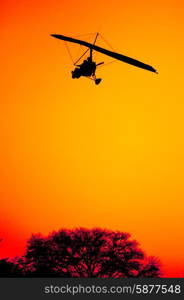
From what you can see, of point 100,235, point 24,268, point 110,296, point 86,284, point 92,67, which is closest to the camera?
point 110,296

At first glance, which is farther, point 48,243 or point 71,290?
point 48,243

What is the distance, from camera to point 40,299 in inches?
1336

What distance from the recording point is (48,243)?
3063 inches

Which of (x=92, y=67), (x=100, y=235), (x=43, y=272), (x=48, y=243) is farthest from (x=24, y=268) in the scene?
(x=92, y=67)

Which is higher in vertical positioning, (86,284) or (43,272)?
(43,272)

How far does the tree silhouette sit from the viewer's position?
74.0m

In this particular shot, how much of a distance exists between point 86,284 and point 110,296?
309 centimetres

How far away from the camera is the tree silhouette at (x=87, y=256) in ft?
243

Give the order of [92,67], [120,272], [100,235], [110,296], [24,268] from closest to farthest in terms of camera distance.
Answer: [110,296] → [92,67] → [24,268] → [120,272] → [100,235]

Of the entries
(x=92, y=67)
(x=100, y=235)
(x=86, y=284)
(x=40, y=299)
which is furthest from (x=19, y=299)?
(x=100, y=235)

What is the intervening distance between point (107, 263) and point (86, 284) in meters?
40.5

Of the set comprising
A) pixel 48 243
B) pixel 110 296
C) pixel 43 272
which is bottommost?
pixel 110 296

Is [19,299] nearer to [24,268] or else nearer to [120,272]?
[24,268]

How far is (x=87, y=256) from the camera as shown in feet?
251
